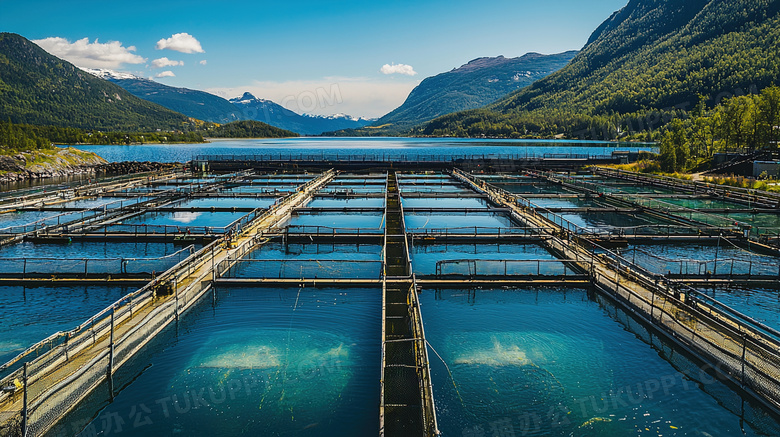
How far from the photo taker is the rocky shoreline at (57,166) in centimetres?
8075

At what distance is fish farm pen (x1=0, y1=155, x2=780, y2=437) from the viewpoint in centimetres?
1315

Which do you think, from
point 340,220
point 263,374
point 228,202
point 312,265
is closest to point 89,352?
point 263,374

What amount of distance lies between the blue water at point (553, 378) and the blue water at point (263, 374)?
8.12 ft

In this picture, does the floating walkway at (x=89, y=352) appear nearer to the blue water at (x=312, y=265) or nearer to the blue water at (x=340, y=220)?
the blue water at (x=312, y=265)

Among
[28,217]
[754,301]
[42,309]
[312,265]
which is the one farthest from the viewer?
[28,217]

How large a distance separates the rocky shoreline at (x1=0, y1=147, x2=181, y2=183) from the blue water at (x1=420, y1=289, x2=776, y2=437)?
82377mm

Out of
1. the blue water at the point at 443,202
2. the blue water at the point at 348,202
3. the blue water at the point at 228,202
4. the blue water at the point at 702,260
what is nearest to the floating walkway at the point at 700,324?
the blue water at the point at 702,260

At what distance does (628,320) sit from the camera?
19609 mm

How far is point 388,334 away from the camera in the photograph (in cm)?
1761

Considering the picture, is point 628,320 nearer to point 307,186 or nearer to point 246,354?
point 246,354

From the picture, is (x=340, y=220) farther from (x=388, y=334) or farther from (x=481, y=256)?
(x=388, y=334)

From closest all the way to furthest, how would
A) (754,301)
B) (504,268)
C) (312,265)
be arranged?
(754,301) → (504,268) → (312,265)

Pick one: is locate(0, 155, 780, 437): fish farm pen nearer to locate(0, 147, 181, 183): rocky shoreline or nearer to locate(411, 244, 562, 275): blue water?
locate(411, 244, 562, 275): blue water

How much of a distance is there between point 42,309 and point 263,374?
36.3 feet
